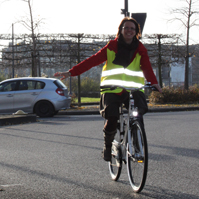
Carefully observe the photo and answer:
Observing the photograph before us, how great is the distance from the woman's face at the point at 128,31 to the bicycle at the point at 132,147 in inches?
24.1

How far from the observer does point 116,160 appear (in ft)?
15.0

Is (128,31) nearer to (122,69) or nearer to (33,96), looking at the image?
(122,69)

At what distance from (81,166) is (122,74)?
1760 millimetres

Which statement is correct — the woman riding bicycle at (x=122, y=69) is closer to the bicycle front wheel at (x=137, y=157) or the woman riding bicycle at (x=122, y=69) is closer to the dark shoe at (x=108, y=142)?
the dark shoe at (x=108, y=142)

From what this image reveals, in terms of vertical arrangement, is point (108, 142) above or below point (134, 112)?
below

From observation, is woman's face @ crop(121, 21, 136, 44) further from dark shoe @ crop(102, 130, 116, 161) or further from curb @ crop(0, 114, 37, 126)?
curb @ crop(0, 114, 37, 126)

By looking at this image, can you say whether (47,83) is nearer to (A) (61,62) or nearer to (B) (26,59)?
(A) (61,62)

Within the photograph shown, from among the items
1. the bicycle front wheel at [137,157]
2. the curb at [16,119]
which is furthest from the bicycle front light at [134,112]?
the curb at [16,119]

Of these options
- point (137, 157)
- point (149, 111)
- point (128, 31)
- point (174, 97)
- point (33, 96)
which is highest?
point (128, 31)

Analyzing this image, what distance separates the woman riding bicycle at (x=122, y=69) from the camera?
14.1 ft

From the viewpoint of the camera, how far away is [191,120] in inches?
462

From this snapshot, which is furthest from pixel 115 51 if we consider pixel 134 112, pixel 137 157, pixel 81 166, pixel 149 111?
pixel 149 111

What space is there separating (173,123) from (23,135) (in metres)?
4.23

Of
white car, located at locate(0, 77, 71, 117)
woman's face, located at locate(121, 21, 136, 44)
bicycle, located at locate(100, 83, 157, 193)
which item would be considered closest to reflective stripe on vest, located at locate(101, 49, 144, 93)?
bicycle, located at locate(100, 83, 157, 193)
